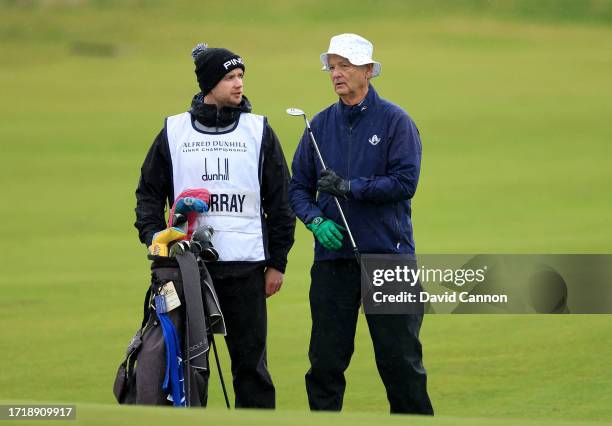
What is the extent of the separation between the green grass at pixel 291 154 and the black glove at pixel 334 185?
1017 mm

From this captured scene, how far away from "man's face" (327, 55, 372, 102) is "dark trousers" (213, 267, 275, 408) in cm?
82

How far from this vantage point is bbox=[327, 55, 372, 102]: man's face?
21.8 ft

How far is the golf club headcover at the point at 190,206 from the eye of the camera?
6414mm

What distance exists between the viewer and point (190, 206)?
6414 millimetres

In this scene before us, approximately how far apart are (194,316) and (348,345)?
783 mm

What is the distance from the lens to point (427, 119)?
69.3 ft

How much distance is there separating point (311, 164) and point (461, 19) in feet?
69.4

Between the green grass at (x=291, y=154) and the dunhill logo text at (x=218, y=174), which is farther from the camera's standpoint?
the green grass at (x=291, y=154)

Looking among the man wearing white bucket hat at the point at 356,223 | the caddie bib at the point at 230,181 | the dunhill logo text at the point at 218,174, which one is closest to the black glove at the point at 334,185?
the man wearing white bucket hat at the point at 356,223

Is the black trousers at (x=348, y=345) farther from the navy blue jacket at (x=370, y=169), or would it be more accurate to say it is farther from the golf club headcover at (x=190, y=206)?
the golf club headcover at (x=190, y=206)

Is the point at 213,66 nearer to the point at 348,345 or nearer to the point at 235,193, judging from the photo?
the point at 235,193

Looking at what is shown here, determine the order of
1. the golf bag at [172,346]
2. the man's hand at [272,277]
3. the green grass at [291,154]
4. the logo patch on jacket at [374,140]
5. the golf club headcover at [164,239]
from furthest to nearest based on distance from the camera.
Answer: the green grass at [291,154] → the man's hand at [272,277] → the logo patch on jacket at [374,140] → the golf club headcover at [164,239] → the golf bag at [172,346]

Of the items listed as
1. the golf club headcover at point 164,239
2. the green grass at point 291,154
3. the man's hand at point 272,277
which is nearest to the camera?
the golf club headcover at point 164,239

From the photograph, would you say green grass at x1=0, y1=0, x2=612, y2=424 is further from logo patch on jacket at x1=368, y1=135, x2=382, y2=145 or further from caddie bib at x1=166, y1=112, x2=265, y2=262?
logo patch on jacket at x1=368, y1=135, x2=382, y2=145
